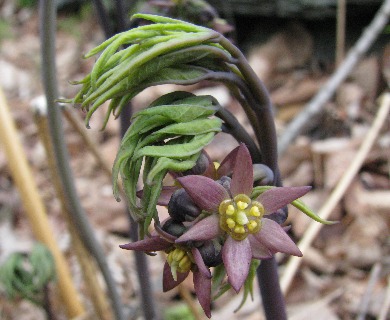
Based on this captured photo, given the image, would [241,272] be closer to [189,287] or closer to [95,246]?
[95,246]

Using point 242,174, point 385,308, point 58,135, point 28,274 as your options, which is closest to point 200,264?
point 242,174

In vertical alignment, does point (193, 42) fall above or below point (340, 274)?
above

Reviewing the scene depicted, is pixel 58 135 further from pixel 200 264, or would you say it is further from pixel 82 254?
pixel 200 264

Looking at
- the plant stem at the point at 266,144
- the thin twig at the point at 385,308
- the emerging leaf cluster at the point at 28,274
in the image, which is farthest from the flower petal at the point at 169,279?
the thin twig at the point at 385,308

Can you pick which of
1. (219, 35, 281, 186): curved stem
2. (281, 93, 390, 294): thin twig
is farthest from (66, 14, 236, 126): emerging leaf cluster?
(281, 93, 390, 294): thin twig

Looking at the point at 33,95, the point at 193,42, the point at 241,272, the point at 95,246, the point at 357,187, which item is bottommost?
the point at 33,95

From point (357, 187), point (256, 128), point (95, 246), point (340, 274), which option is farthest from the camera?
point (357, 187)

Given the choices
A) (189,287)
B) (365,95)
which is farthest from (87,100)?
(365,95)
